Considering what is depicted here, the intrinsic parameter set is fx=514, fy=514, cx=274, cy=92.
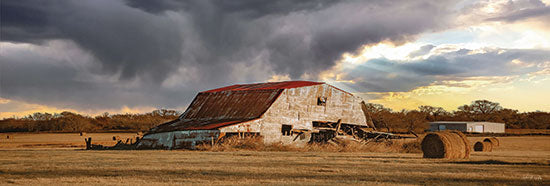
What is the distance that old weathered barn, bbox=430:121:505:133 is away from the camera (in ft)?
280

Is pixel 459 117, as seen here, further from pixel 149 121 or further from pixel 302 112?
pixel 302 112

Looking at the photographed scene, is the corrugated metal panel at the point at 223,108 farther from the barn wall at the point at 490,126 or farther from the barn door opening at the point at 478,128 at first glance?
the barn door opening at the point at 478,128

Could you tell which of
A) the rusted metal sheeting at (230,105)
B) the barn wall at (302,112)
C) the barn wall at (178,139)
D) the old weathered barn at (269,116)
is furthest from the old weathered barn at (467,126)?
the barn wall at (178,139)

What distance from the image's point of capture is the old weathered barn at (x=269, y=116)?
32844 millimetres

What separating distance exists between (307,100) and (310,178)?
78.0ft

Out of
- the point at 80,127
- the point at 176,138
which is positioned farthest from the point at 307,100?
the point at 80,127

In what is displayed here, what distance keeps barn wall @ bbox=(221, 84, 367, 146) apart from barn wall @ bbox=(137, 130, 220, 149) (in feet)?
3.69

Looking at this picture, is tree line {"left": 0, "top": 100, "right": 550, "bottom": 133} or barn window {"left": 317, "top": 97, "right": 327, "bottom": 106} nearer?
barn window {"left": 317, "top": 97, "right": 327, "bottom": 106}

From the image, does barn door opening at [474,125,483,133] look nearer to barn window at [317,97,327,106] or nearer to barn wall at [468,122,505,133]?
barn wall at [468,122,505,133]

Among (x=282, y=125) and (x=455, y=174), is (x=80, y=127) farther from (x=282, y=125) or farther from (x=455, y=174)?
(x=455, y=174)

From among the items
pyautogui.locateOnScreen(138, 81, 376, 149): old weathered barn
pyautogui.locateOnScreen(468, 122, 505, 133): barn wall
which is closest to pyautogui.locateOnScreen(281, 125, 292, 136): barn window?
pyautogui.locateOnScreen(138, 81, 376, 149): old weathered barn

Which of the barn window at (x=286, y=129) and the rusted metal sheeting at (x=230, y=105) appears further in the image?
the rusted metal sheeting at (x=230, y=105)

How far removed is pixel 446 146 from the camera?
77.1ft

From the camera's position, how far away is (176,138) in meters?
33.1
